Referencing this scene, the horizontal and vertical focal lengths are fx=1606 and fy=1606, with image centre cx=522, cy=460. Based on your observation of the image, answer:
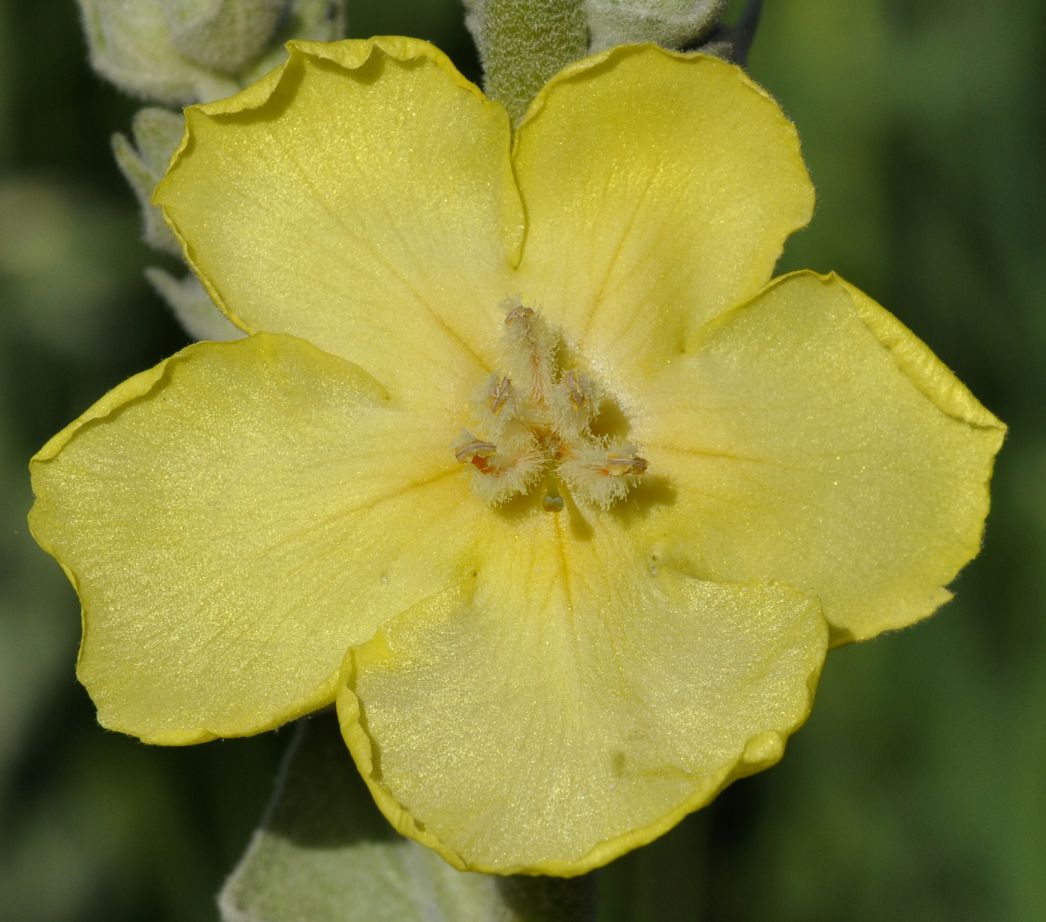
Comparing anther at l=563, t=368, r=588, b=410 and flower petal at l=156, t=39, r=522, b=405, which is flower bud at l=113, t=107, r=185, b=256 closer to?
flower petal at l=156, t=39, r=522, b=405

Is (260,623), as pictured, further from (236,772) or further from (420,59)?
(236,772)

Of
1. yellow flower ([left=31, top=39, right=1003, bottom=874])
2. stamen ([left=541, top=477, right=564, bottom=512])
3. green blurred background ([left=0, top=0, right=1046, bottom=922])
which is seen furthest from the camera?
green blurred background ([left=0, top=0, right=1046, bottom=922])

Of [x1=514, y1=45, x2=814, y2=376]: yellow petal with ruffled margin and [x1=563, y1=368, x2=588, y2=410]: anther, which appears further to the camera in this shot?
[x1=563, y1=368, x2=588, y2=410]: anther

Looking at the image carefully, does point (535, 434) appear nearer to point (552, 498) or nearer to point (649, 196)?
point (552, 498)

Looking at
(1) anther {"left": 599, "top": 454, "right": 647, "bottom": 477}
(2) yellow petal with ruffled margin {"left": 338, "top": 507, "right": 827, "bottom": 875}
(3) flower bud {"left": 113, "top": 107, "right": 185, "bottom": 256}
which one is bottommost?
(2) yellow petal with ruffled margin {"left": 338, "top": 507, "right": 827, "bottom": 875}

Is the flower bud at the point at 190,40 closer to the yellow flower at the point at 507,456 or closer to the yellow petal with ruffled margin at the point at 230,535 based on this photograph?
the yellow flower at the point at 507,456

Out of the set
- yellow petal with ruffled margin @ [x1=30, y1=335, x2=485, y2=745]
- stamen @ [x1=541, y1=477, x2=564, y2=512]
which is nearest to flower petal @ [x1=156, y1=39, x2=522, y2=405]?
yellow petal with ruffled margin @ [x1=30, y1=335, x2=485, y2=745]

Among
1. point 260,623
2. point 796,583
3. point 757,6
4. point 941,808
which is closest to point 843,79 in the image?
point 757,6
